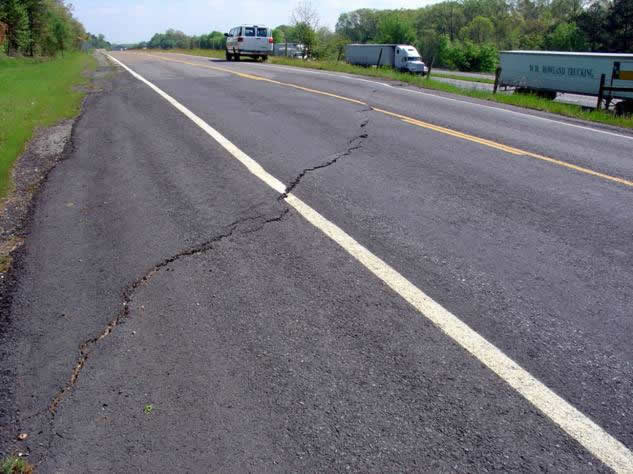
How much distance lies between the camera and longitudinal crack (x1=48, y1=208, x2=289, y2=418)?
9.42 ft

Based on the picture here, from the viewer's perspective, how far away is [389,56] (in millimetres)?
42844

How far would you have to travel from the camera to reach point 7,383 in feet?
9.64

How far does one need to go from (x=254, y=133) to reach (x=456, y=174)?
3787 millimetres

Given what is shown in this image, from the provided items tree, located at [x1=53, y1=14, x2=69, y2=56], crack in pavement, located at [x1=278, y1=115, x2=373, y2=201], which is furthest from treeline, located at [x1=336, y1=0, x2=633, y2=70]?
crack in pavement, located at [x1=278, y1=115, x2=373, y2=201]

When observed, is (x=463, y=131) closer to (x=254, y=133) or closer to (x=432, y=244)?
(x=254, y=133)

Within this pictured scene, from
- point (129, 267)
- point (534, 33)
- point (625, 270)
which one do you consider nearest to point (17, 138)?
point (129, 267)

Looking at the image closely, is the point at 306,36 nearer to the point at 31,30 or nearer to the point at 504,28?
the point at 31,30

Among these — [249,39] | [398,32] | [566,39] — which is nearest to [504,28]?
[398,32]

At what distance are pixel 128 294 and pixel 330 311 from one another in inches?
60.4

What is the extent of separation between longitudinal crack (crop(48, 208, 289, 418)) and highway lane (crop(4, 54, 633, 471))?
47 mm

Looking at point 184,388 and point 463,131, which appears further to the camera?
point 463,131

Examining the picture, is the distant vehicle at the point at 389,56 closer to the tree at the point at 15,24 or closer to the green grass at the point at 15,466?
the tree at the point at 15,24

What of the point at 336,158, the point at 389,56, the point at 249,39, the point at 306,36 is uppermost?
the point at 306,36

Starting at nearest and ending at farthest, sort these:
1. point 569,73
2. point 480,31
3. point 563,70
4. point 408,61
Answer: point 569,73
point 563,70
point 408,61
point 480,31
